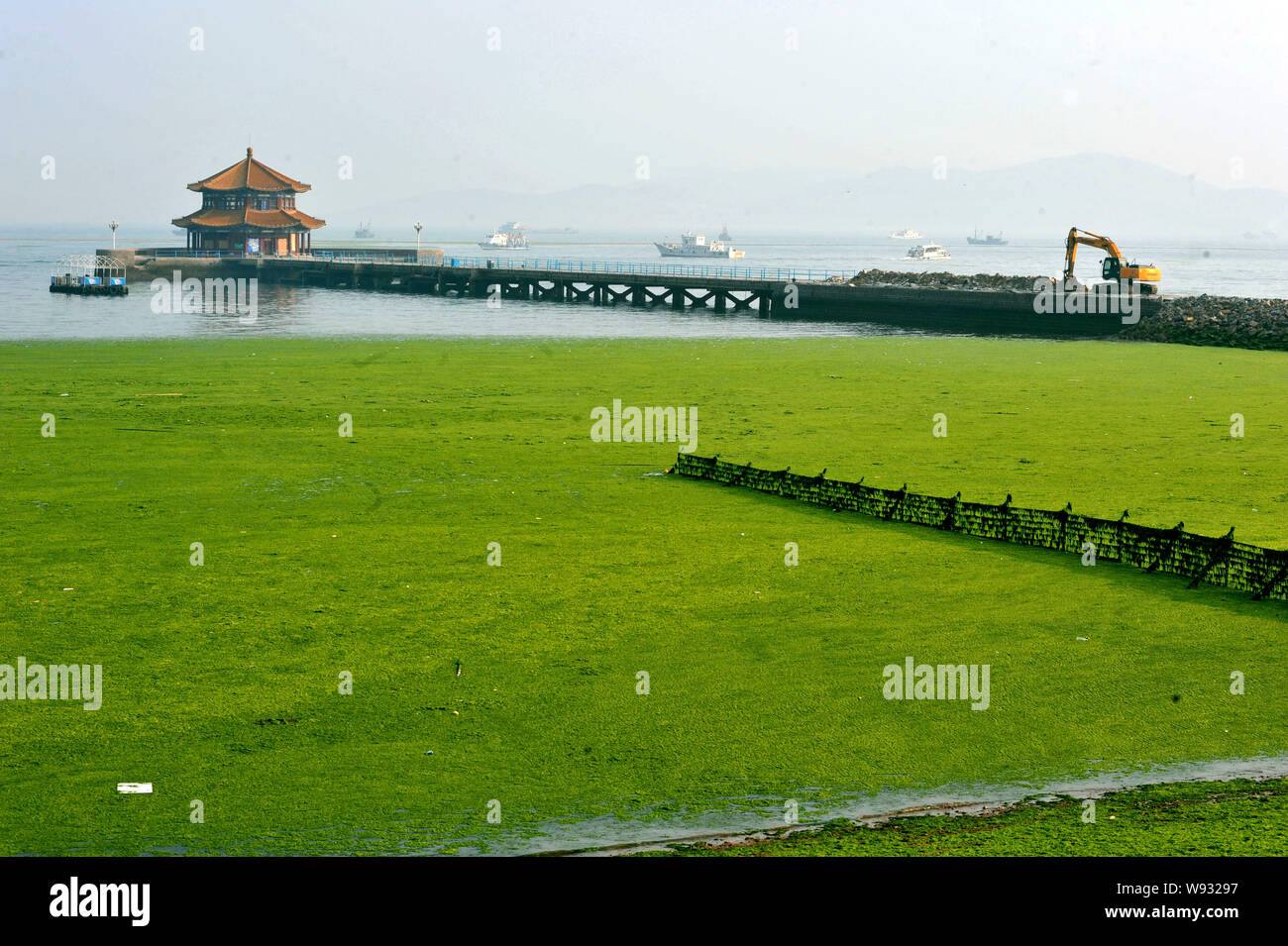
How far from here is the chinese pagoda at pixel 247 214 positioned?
81.9m

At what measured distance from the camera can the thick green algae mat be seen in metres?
6.83

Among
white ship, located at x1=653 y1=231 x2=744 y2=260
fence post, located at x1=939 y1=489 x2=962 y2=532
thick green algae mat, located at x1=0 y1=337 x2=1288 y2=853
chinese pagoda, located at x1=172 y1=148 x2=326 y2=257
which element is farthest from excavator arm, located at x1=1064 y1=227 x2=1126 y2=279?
white ship, located at x1=653 y1=231 x2=744 y2=260

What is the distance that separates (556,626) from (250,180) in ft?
262

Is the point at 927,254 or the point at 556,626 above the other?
the point at 927,254

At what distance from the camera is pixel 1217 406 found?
22.5 meters

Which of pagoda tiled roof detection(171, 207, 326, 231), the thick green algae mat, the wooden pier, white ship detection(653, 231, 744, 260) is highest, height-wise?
white ship detection(653, 231, 744, 260)

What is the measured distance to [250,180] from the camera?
8281cm

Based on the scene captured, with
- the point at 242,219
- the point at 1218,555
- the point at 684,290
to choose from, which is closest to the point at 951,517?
the point at 1218,555

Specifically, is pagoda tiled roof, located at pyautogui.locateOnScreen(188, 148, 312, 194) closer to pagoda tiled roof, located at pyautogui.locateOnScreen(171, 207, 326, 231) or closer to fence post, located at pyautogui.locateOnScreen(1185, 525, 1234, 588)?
pagoda tiled roof, located at pyautogui.locateOnScreen(171, 207, 326, 231)

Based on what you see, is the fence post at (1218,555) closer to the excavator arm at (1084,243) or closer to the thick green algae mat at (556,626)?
the thick green algae mat at (556,626)

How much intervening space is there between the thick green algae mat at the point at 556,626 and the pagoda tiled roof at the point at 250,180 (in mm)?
66308

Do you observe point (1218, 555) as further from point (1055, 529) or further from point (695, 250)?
point (695, 250)

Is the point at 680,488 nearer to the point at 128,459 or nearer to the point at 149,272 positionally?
the point at 128,459

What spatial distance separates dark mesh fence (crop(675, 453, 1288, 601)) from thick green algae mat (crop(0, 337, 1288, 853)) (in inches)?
11.4
